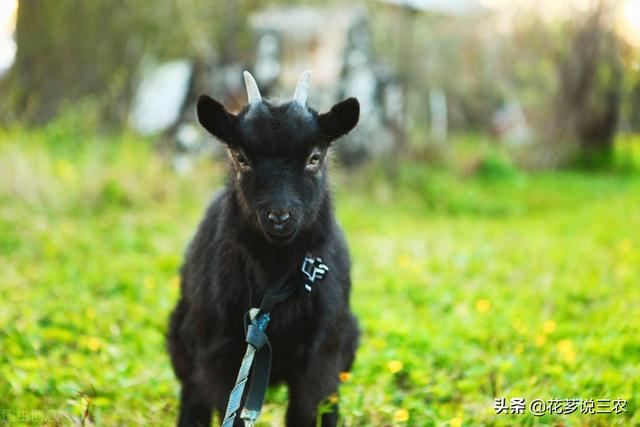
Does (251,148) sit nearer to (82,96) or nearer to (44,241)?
(44,241)

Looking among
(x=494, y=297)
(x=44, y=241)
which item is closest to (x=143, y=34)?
(x=44, y=241)

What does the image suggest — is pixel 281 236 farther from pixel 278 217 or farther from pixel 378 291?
pixel 378 291

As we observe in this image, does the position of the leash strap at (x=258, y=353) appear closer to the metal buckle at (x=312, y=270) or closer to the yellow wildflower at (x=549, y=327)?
the metal buckle at (x=312, y=270)

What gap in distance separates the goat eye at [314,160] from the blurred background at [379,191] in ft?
4.69

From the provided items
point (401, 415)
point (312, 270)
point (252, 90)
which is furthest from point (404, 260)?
point (252, 90)

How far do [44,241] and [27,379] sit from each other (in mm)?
3864

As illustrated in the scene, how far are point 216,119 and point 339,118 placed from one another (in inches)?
23.1

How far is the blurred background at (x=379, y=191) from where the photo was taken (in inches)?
165

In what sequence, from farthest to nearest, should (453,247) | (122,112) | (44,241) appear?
(122,112), (453,247), (44,241)

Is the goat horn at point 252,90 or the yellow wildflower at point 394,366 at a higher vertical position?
the goat horn at point 252,90

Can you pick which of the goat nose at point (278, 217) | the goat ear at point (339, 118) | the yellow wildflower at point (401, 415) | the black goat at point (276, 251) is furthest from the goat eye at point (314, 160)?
the yellow wildflower at point (401, 415)

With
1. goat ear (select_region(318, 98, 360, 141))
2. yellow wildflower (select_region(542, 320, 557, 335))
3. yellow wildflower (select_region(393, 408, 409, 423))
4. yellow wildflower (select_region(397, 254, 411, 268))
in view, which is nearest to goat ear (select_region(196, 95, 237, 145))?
goat ear (select_region(318, 98, 360, 141))

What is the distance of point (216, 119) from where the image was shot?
3.09 meters

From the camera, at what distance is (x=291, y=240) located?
3.01 meters
